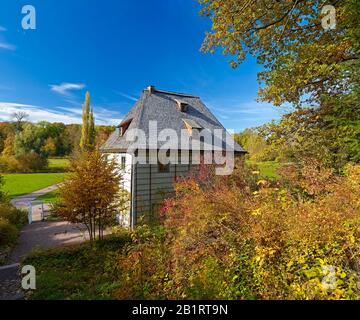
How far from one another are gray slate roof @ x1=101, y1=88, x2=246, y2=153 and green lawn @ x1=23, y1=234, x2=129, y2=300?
5143 millimetres

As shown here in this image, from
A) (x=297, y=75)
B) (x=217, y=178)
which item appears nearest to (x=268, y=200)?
(x=217, y=178)

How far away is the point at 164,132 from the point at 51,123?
176ft

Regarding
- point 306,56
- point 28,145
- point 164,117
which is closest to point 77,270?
point 164,117

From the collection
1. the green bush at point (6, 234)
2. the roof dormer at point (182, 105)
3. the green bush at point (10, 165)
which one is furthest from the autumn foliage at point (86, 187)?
the green bush at point (10, 165)

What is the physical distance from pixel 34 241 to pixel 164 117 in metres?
9.50

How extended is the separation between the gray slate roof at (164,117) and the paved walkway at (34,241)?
16.2ft

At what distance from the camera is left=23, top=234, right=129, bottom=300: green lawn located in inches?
223

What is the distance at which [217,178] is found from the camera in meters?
9.12

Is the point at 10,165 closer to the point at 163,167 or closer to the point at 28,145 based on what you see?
the point at 28,145

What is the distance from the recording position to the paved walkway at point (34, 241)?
6.25 meters

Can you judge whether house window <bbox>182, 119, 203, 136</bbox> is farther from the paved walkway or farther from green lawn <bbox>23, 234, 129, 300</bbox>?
the paved walkway

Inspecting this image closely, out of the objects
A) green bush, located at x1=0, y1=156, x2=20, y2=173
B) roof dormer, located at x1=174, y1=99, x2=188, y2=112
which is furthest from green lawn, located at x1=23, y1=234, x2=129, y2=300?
green bush, located at x1=0, y1=156, x2=20, y2=173

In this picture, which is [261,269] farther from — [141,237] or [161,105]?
[161,105]
